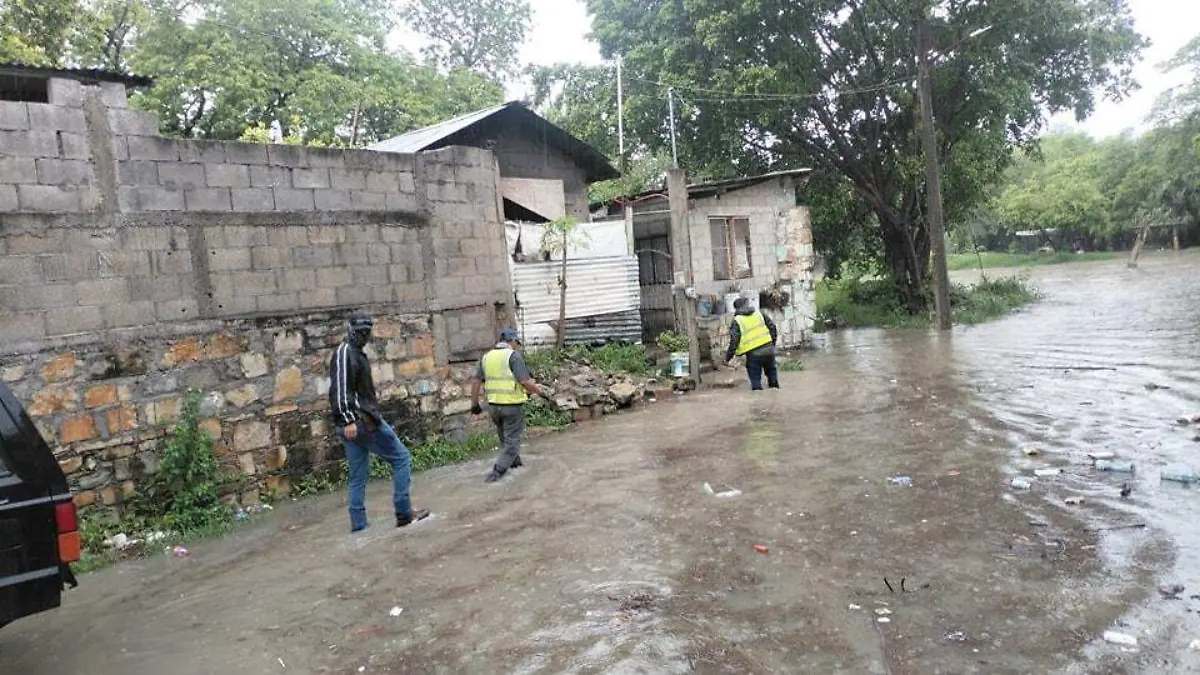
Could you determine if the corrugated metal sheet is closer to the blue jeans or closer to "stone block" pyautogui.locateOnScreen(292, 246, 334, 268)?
"stone block" pyautogui.locateOnScreen(292, 246, 334, 268)

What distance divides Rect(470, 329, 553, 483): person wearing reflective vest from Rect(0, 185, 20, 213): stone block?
4.03 metres

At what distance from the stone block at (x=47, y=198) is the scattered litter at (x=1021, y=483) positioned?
26.1ft

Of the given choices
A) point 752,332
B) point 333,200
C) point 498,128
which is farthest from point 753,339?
point 498,128

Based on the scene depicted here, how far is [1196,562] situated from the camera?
4453 mm

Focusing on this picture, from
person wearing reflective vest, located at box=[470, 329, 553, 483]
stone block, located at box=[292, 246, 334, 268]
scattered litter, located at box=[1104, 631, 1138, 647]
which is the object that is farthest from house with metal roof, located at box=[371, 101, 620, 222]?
scattered litter, located at box=[1104, 631, 1138, 647]

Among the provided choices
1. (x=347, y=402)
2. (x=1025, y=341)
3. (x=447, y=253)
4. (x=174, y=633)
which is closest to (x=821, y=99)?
(x=1025, y=341)

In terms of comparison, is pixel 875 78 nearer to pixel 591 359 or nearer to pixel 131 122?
pixel 591 359

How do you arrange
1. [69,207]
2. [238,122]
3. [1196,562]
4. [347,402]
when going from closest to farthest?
[1196,562]
[347,402]
[69,207]
[238,122]

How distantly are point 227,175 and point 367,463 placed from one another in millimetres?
3181

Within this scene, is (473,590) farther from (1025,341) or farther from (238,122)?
(238,122)

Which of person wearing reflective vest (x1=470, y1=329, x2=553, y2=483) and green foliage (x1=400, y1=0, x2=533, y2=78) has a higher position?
green foliage (x1=400, y1=0, x2=533, y2=78)

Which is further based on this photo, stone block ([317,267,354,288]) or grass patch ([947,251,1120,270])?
grass patch ([947,251,1120,270])

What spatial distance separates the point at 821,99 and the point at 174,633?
20208 mm

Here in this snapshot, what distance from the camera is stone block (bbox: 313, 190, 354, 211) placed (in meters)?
7.92
